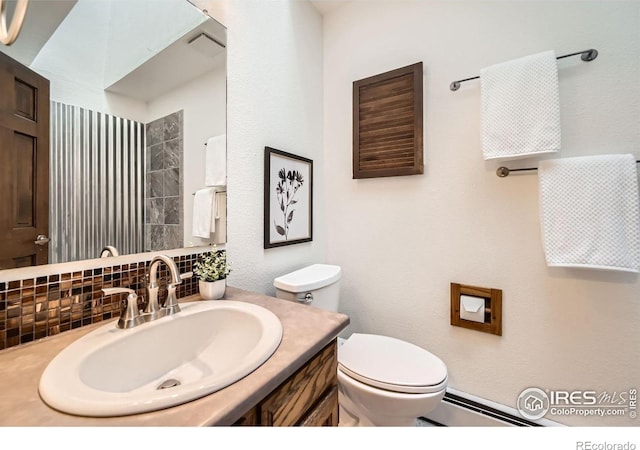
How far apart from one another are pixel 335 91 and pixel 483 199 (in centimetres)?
109

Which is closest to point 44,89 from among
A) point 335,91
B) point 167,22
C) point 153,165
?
point 153,165

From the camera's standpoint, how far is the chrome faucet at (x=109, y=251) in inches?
30.1

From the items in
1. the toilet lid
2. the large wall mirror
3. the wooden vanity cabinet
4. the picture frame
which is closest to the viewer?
the wooden vanity cabinet

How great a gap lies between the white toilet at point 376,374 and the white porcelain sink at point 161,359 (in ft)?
1.35

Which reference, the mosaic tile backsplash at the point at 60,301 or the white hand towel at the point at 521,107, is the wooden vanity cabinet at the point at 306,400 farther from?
the white hand towel at the point at 521,107

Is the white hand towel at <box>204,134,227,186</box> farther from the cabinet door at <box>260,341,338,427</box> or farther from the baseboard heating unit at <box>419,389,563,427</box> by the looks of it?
the baseboard heating unit at <box>419,389,563,427</box>

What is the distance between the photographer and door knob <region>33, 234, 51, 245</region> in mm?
644

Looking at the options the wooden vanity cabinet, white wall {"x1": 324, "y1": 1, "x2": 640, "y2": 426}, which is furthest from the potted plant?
white wall {"x1": 324, "y1": 1, "x2": 640, "y2": 426}

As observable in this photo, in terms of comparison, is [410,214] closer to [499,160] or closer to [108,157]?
[499,160]

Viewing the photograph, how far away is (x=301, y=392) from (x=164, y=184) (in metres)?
0.79

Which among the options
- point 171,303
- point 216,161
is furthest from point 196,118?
point 171,303

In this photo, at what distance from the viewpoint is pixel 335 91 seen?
5.49ft

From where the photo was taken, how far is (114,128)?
2.55 ft

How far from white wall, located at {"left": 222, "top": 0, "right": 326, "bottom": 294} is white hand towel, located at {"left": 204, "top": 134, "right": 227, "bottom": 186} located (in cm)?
4
